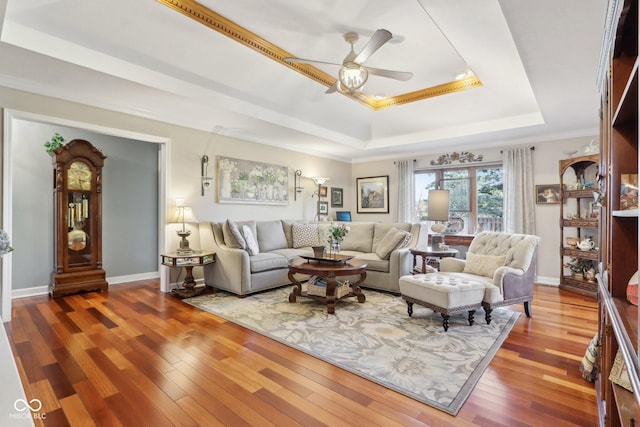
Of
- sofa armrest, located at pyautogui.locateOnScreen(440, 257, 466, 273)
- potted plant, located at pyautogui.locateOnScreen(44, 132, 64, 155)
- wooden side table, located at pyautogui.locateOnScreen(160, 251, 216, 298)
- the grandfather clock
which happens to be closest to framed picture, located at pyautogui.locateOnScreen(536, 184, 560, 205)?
sofa armrest, located at pyautogui.locateOnScreen(440, 257, 466, 273)

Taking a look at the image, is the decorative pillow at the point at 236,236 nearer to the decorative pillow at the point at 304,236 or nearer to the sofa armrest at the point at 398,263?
the decorative pillow at the point at 304,236

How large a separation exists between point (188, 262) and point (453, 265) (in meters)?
3.30

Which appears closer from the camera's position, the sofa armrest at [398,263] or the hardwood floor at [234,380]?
the hardwood floor at [234,380]

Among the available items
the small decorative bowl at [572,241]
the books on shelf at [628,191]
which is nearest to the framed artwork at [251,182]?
the small decorative bowl at [572,241]

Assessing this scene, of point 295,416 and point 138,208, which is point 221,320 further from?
point 138,208

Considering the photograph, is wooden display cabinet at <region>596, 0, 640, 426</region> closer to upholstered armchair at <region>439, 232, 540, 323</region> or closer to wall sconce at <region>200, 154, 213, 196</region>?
upholstered armchair at <region>439, 232, 540, 323</region>

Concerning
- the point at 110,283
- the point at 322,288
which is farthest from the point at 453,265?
the point at 110,283

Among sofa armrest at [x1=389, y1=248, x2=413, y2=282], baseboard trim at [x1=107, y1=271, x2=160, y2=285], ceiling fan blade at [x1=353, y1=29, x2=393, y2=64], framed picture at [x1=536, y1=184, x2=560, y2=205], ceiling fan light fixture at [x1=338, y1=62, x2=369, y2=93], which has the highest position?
ceiling fan blade at [x1=353, y1=29, x2=393, y2=64]

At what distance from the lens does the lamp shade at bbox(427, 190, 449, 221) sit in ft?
15.1

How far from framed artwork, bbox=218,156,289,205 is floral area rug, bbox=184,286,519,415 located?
1.85 metres

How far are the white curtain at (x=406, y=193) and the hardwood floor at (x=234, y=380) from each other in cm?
364

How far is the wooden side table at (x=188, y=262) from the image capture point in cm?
410

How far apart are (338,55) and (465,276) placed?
9.19ft

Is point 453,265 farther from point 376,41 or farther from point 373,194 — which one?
point 373,194
